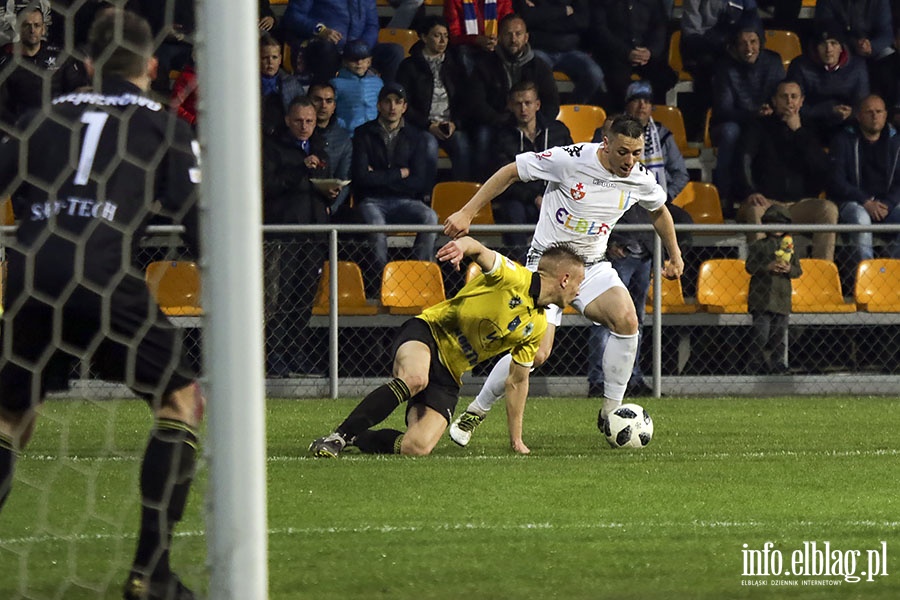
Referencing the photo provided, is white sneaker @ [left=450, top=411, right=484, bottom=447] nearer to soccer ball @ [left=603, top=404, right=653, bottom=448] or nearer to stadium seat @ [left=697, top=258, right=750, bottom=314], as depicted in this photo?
soccer ball @ [left=603, top=404, right=653, bottom=448]

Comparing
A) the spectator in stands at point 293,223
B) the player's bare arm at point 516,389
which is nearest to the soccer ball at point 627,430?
the player's bare arm at point 516,389

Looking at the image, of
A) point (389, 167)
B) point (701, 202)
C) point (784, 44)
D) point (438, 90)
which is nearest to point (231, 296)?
point (389, 167)

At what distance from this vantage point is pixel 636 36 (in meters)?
13.1

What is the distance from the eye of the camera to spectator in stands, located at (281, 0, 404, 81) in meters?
12.2

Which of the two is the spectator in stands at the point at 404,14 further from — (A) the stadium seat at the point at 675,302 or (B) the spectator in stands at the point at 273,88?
(A) the stadium seat at the point at 675,302

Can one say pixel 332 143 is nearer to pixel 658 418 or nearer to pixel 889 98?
pixel 658 418

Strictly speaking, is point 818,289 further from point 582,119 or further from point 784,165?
point 582,119

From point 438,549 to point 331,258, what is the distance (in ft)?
19.2

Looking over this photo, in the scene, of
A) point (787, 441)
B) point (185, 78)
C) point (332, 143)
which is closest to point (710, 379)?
point (787, 441)

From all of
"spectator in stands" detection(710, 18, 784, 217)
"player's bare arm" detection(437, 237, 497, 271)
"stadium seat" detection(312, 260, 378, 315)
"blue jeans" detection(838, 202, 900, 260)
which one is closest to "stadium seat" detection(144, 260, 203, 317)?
"stadium seat" detection(312, 260, 378, 315)

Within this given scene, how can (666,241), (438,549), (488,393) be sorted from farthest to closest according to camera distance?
1. (666,241)
2. (488,393)
3. (438,549)

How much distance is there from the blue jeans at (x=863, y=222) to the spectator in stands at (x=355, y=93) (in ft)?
12.8

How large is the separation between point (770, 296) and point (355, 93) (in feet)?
12.0

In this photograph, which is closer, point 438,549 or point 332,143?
point 438,549
